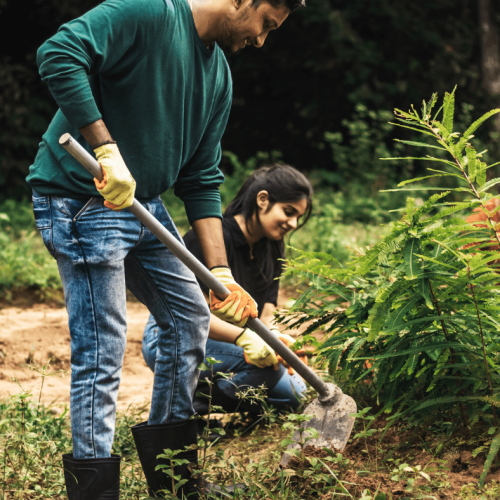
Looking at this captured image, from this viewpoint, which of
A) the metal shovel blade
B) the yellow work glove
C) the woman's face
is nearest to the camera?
the metal shovel blade

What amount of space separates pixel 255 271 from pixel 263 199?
38 cm

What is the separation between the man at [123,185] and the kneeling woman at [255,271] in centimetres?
68

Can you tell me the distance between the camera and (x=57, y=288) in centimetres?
496

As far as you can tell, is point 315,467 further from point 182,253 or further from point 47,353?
point 47,353

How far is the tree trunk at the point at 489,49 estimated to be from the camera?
973cm

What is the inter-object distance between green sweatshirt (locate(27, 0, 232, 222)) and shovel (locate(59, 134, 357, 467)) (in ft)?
0.37

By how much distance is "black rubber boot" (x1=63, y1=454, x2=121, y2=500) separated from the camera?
1.90 metres

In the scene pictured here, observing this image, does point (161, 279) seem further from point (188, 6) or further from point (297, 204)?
point (297, 204)

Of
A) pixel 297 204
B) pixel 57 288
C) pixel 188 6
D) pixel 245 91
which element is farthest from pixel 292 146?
pixel 188 6

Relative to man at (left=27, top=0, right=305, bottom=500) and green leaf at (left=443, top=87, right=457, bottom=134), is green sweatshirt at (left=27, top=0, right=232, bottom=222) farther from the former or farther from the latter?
green leaf at (left=443, top=87, right=457, bottom=134)

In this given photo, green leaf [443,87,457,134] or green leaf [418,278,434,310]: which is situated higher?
green leaf [443,87,457,134]

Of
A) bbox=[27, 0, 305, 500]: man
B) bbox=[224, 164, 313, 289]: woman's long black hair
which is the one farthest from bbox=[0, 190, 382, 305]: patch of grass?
bbox=[27, 0, 305, 500]: man

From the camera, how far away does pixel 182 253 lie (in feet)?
6.68

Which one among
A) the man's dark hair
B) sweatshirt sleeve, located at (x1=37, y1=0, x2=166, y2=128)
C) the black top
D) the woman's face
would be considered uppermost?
the man's dark hair
